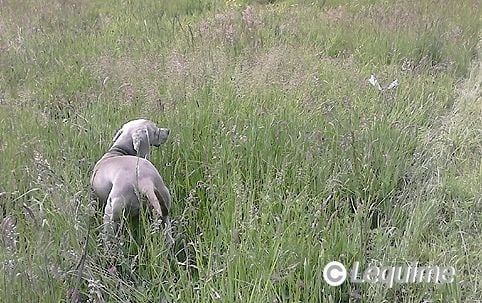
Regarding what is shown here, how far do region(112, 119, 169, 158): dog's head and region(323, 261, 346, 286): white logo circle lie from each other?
1.16 metres

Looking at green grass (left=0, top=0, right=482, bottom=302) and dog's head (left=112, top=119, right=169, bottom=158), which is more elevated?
dog's head (left=112, top=119, right=169, bottom=158)

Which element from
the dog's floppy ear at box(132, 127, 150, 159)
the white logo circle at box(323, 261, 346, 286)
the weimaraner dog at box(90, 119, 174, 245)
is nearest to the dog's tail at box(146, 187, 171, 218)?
the weimaraner dog at box(90, 119, 174, 245)

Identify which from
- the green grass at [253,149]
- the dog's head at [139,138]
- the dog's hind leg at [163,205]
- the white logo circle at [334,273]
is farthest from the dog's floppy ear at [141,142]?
the white logo circle at [334,273]

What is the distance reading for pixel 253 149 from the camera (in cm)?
315

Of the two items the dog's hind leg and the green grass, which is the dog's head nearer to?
the green grass

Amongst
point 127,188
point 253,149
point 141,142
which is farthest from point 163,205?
point 253,149

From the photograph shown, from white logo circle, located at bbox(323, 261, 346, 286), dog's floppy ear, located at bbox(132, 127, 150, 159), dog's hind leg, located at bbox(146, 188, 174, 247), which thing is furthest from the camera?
dog's floppy ear, located at bbox(132, 127, 150, 159)

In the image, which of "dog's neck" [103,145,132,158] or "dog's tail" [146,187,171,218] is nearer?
"dog's tail" [146,187,171,218]

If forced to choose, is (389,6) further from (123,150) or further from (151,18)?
(123,150)

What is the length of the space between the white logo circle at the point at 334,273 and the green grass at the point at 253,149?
1.3 inches

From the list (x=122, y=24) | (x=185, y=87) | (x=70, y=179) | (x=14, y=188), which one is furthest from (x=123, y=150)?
(x=122, y=24)

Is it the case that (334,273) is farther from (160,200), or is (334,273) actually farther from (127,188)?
(127,188)

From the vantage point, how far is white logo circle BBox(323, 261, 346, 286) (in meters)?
2.22

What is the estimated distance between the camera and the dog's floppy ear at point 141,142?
2.84 m
